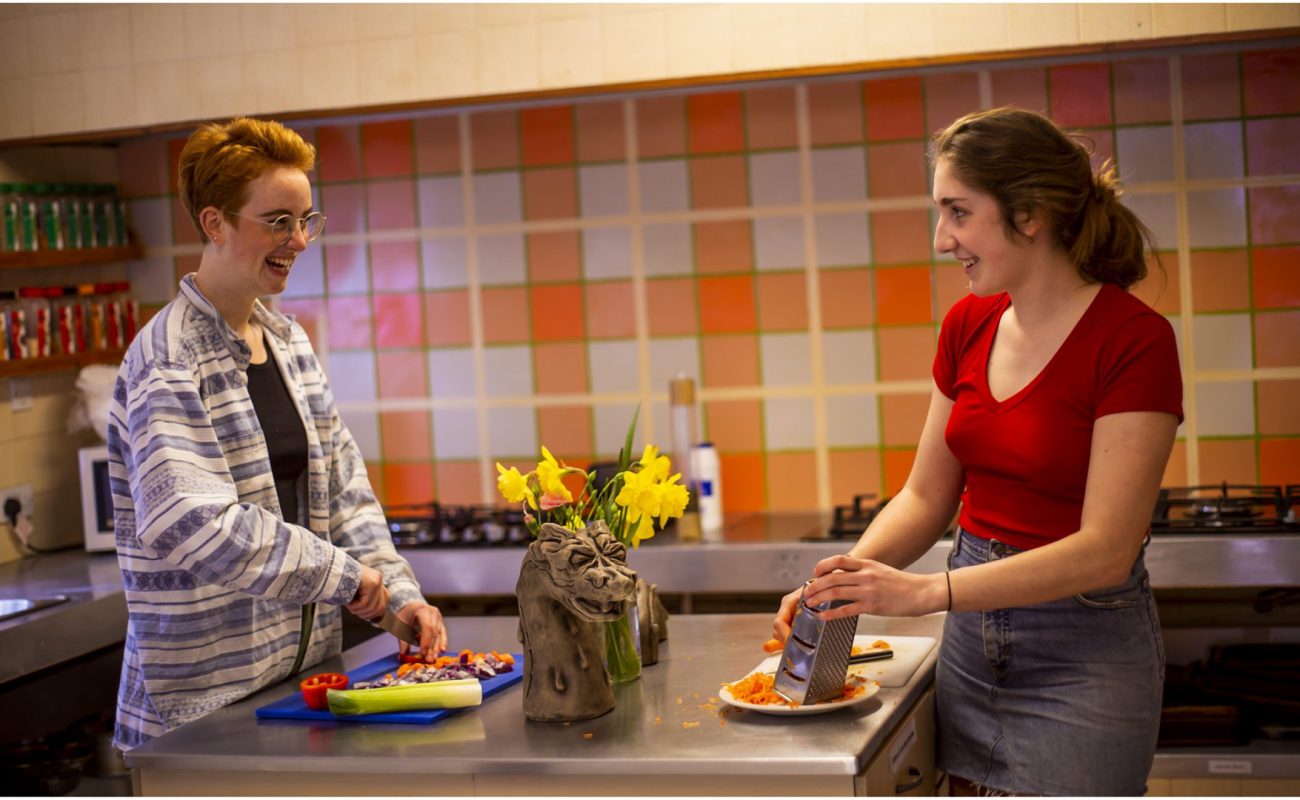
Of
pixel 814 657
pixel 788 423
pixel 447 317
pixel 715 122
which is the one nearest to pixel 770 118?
pixel 715 122

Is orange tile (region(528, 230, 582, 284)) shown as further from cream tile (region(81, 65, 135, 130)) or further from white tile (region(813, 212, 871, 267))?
cream tile (region(81, 65, 135, 130))

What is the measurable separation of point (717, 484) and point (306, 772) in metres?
1.84

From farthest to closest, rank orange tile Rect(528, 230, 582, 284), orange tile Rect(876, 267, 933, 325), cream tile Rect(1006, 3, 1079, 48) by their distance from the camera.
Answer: orange tile Rect(528, 230, 582, 284) < orange tile Rect(876, 267, 933, 325) < cream tile Rect(1006, 3, 1079, 48)

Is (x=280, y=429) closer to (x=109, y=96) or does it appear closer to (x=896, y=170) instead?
(x=109, y=96)

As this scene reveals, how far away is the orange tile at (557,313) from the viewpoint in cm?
376

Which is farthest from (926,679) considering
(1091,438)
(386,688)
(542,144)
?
(542,144)

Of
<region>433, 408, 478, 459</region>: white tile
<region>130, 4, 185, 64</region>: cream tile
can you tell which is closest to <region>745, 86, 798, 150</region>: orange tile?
<region>433, 408, 478, 459</region>: white tile

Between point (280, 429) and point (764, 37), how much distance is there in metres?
1.51

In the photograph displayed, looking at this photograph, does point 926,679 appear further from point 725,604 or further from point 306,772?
point 725,604

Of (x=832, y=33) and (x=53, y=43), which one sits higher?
(x=53, y=43)

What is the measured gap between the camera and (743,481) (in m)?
3.67

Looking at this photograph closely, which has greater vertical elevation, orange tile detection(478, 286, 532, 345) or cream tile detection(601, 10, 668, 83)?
cream tile detection(601, 10, 668, 83)

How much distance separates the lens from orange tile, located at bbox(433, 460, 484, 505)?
3.86 meters

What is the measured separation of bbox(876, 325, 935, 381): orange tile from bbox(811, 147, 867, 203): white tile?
1.16ft
